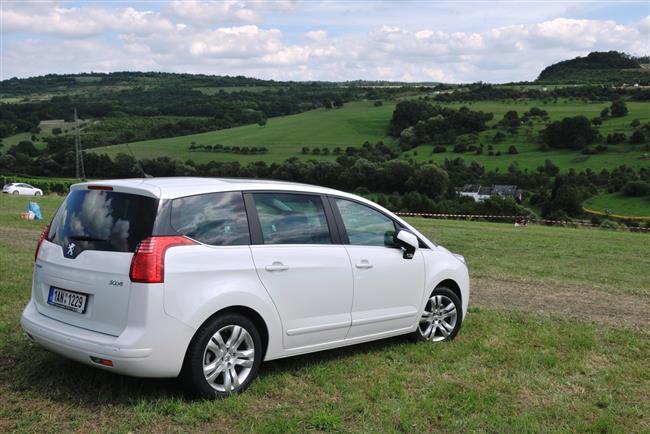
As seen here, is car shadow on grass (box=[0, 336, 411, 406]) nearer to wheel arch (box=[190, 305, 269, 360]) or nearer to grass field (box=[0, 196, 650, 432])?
grass field (box=[0, 196, 650, 432])

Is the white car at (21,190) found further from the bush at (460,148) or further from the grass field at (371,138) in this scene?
the bush at (460,148)

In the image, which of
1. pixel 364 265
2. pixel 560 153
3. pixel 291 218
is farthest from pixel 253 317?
pixel 560 153

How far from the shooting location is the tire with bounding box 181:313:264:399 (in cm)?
497

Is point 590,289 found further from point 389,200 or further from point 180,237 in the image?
point 389,200

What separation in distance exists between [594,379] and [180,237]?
3.86 metres

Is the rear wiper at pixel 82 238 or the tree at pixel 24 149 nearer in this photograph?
the rear wiper at pixel 82 238

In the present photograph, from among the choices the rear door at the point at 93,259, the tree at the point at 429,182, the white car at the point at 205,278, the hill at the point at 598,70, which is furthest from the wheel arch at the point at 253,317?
the hill at the point at 598,70

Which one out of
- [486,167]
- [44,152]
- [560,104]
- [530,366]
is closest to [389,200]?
[486,167]

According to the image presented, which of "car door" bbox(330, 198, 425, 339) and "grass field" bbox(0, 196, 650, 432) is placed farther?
"car door" bbox(330, 198, 425, 339)

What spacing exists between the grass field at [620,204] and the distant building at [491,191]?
7.32 meters

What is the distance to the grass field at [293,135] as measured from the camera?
78812 mm

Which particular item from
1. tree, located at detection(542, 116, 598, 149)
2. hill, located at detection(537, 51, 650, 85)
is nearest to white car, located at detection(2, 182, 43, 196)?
tree, located at detection(542, 116, 598, 149)

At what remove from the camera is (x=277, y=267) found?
5.46 meters

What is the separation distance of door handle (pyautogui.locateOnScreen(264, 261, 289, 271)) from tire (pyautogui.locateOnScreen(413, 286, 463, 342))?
6.75 ft
